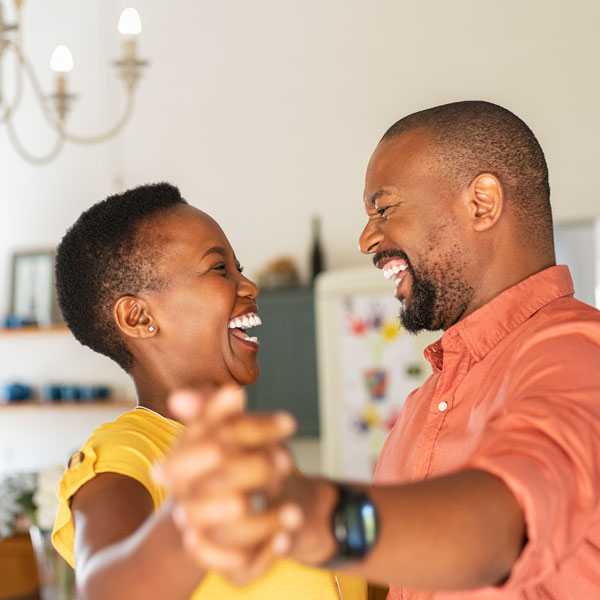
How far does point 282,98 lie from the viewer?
5383mm

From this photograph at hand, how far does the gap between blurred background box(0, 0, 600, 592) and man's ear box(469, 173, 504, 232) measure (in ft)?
10.0

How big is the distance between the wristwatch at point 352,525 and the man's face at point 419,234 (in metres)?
0.72

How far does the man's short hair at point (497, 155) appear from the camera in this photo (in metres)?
1.39

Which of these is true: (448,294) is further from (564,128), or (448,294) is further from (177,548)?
(564,128)

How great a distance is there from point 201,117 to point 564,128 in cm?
235

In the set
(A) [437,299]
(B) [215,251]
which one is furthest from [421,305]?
(B) [215,251]

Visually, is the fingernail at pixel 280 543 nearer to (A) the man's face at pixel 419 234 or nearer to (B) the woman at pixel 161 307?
(B) the woman at pixel 161 307

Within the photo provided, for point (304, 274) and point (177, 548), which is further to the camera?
point (304, 274)

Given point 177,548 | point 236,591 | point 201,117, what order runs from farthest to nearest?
1. point 201,117
2. point 236,591
3. point 177,548

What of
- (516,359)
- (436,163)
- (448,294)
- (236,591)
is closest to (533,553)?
(516,359)

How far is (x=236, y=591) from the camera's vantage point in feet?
3.81

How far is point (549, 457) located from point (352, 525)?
8.3 inches

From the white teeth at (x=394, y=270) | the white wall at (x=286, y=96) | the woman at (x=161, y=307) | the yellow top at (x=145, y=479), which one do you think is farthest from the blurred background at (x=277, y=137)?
the yellow top at (x=145, y=479)

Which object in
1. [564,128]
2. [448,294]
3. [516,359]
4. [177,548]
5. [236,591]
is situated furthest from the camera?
[564,128]
